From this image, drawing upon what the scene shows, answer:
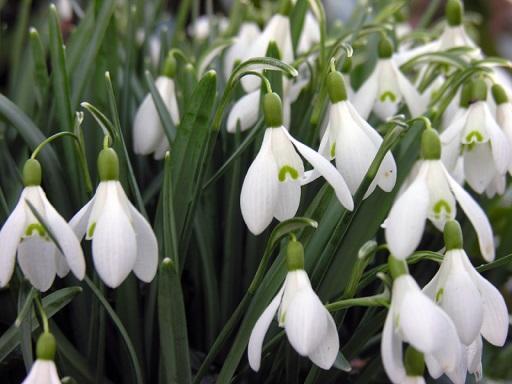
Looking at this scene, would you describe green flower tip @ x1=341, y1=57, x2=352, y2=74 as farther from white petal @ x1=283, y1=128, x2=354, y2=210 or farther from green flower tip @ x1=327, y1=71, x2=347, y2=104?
white petal @ x1=283, y1=128, x2=354, y2=210

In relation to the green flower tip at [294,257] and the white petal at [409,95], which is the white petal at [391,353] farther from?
the white petal at [409,95]

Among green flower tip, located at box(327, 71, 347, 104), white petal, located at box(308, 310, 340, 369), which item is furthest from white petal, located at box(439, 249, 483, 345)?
green flower tip, located at box(327, 71, 347, 104)

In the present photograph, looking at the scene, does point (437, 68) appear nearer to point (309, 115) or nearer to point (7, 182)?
point (309, 115)

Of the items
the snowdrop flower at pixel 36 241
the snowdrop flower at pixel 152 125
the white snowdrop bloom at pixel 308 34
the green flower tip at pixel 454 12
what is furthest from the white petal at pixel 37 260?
the white snowdrop bloom at pixel 308 34

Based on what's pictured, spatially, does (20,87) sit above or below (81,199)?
above

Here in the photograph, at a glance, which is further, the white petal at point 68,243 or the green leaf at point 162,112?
the green leaf at point 162,112

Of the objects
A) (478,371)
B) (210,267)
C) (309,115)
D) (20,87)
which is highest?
(20,87)

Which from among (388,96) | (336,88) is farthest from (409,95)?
(336,88)

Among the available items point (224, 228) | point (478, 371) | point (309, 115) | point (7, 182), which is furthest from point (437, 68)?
point (7, 182)
